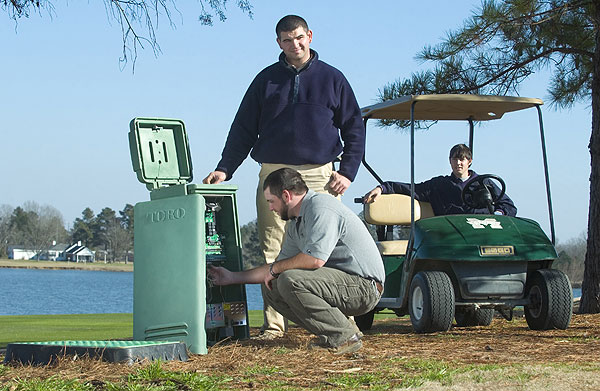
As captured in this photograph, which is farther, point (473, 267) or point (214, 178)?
point (473, 267)

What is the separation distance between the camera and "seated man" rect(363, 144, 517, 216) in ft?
23.6

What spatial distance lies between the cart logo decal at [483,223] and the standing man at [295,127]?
1.16 m

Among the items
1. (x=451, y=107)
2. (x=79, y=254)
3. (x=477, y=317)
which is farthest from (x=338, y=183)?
(x=79, y=254)

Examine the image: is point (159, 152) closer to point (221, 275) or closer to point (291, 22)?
point (221, 275)

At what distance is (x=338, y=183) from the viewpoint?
5840mm

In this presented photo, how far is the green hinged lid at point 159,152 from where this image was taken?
545cm

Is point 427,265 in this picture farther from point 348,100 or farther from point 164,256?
point 164,256

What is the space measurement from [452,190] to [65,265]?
100 m

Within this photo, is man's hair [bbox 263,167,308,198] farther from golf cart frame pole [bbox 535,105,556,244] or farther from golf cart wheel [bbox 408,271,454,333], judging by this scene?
golf cart frame pole [bbox 535,105,556,244]

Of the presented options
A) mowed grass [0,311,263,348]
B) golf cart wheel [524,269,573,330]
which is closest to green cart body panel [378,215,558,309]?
golf cart wheel [524,269,573,330]

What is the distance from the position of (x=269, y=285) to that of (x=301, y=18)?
170cm

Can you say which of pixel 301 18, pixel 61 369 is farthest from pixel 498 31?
pixel 61 369

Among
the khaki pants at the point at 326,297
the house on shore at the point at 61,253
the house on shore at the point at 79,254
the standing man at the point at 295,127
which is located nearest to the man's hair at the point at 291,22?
the standing man at the point at 295,127

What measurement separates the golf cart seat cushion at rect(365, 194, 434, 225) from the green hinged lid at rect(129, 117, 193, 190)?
2.12 metres
